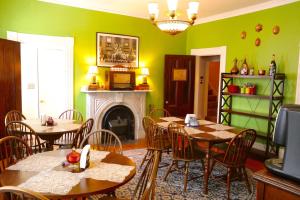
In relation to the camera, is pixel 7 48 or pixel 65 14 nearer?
pixel 7 48

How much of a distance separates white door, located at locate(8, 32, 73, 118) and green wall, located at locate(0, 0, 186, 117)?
0.44 feet

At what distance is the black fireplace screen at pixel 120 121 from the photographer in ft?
18.4

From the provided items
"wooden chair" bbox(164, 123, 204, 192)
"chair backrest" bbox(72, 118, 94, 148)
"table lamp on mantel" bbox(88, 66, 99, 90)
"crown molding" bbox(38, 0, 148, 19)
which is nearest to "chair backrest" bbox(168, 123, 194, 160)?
"wooden chair" bbox(164, 123, 204, 192)

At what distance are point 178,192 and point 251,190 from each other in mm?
1002

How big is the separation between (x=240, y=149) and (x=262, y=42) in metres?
2.66

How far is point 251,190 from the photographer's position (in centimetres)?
329

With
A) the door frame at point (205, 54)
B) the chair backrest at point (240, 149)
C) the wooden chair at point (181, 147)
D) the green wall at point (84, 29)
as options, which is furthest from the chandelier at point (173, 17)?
the door frame at point (205, 54)

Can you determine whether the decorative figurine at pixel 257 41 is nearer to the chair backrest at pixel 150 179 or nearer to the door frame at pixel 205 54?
the door frame at pixel 205 54

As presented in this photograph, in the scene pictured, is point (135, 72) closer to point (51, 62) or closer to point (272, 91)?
point (51, 62)

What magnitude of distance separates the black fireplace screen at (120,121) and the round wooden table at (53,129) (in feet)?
5.78

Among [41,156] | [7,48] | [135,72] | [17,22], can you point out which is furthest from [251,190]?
[17,22]

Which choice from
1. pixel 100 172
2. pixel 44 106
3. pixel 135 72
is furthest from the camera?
pixel 135 72

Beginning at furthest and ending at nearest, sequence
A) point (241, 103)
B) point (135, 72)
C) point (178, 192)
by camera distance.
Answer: point (135, 72), point (241, 103), point (178, 192)

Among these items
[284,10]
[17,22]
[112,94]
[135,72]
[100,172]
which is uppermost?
[284,10]
